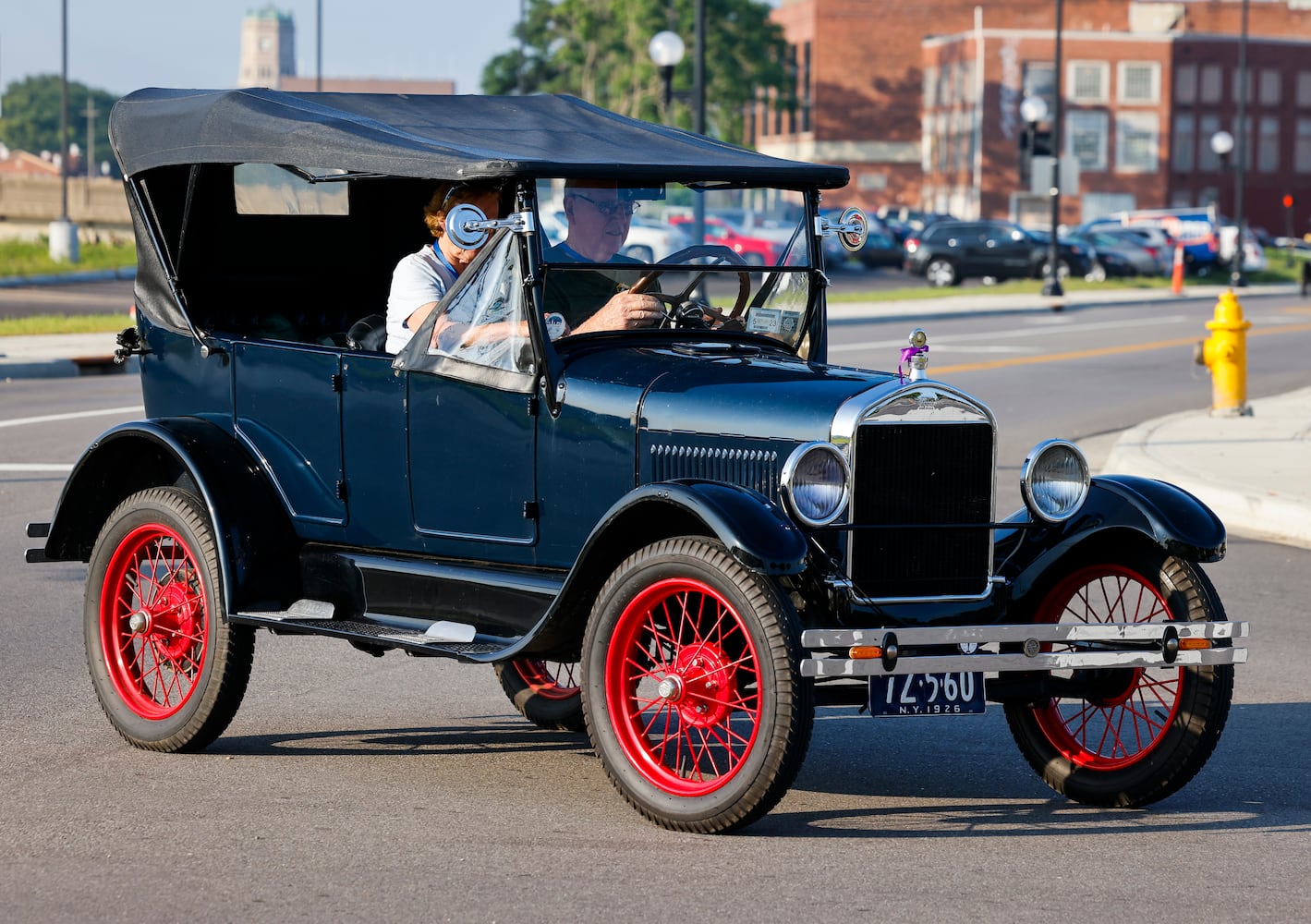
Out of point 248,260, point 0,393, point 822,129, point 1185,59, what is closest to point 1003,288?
point 0,393

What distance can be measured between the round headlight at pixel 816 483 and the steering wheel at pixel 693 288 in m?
1.00

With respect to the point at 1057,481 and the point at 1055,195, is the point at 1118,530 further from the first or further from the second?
the point at 1055,195

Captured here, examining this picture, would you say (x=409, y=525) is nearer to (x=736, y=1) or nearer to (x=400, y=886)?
(x=400, y=886)

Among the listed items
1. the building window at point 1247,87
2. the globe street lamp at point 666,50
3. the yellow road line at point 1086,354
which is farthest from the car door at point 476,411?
the building window at point 1247,87

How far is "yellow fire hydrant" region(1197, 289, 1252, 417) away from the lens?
57.1 feet

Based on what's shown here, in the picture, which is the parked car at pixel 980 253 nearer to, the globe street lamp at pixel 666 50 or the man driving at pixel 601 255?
the globe street lamp at pixel 666 50

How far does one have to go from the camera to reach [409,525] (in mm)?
6262

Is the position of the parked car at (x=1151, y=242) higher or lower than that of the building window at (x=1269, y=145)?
lower

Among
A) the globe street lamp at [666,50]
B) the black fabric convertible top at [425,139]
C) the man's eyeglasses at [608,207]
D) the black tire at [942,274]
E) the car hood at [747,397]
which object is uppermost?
the globe street lamp at [666,50]

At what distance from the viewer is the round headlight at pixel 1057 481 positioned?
18.9 feet

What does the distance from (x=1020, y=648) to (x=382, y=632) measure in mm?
1968

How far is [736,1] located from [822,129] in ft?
117

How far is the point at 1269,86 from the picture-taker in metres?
95.6

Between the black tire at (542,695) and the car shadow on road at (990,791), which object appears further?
the black tire at (542,695)
